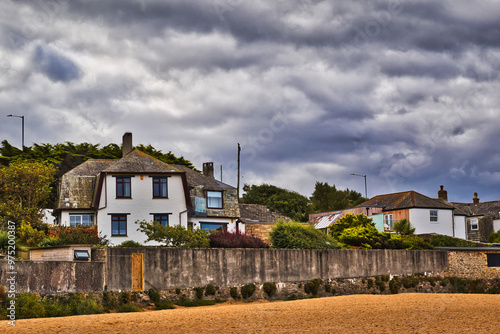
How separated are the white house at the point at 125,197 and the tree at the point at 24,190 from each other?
176 centimetres

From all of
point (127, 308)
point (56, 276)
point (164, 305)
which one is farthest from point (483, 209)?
point (56, 276)

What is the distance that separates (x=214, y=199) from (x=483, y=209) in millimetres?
37335

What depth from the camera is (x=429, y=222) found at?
57.7m

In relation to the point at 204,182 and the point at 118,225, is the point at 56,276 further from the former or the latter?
the point at 204,182

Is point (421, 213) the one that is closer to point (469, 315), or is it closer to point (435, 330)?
point (469, 315)

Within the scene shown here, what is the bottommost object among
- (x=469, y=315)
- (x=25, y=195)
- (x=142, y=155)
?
(x=469, y=315)

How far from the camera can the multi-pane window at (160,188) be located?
138 ft

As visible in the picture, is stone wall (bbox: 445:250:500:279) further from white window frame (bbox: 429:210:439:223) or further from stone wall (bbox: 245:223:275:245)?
white window frame (bbox: 429:210:439:223)

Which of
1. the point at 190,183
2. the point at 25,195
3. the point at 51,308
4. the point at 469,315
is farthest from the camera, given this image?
the point at 190,183

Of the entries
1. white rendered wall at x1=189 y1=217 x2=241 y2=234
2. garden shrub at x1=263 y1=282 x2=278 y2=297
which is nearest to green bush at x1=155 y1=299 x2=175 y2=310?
garden shrub at x1=263 y1=282 x2=278 y2=297

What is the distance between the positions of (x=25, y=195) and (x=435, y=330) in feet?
98.5

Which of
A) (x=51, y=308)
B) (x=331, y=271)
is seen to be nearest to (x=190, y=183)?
(x=331, y=271)

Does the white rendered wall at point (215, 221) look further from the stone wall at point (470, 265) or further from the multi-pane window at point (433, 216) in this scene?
the multi-pane window at point (433, 216)

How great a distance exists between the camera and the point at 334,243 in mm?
36500
